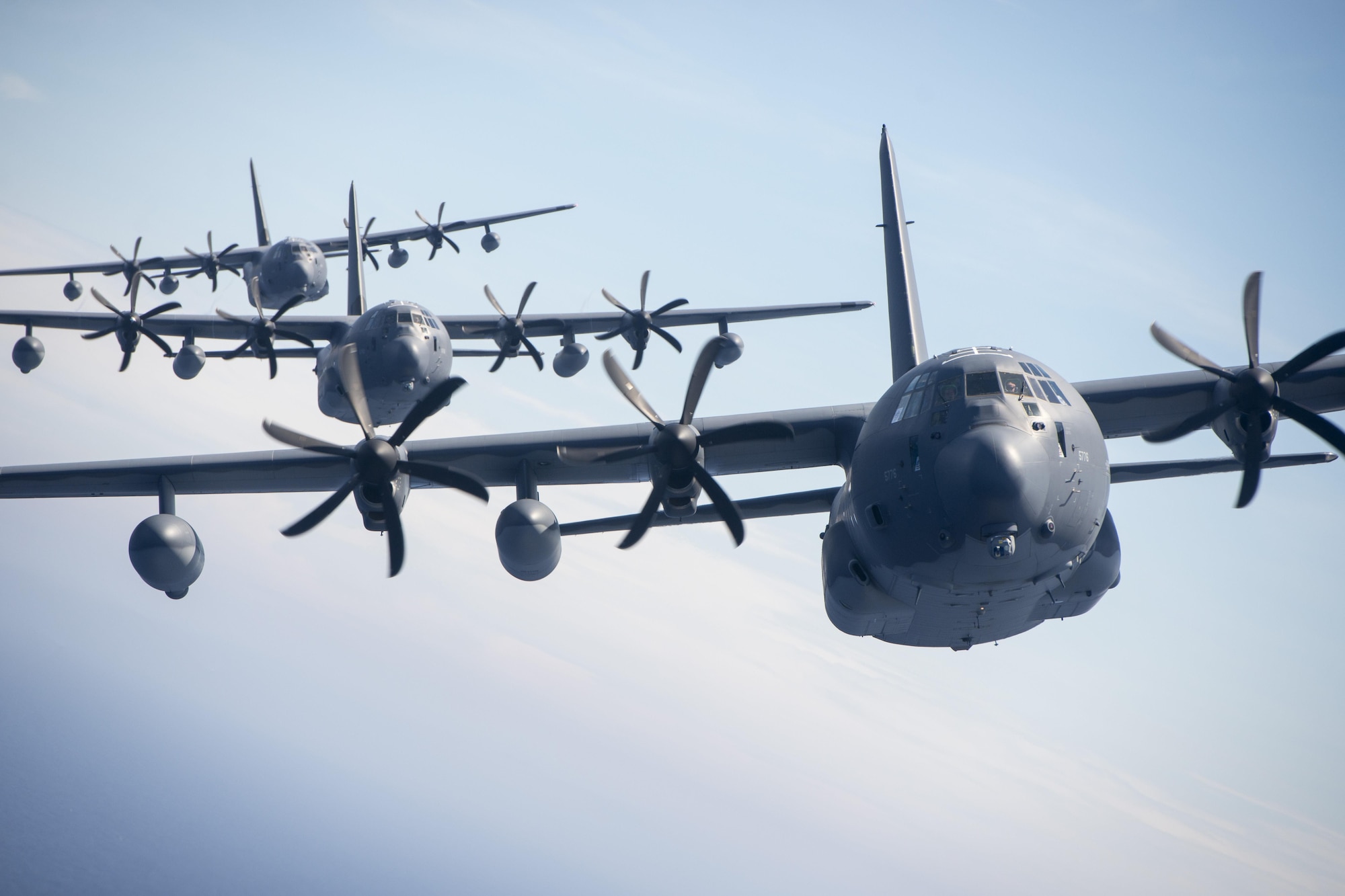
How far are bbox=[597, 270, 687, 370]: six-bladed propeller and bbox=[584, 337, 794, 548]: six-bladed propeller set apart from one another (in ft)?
101

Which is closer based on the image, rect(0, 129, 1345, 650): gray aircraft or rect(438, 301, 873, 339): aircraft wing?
rect(0, 129, 1345, 650): gray aircraft

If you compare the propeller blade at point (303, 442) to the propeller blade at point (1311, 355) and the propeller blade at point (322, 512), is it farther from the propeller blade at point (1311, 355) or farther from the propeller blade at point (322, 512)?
the propeller blade at point (1311, 355)

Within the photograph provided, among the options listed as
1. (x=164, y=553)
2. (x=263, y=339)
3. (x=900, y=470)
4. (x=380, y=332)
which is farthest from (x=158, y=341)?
(x=900, y=470)

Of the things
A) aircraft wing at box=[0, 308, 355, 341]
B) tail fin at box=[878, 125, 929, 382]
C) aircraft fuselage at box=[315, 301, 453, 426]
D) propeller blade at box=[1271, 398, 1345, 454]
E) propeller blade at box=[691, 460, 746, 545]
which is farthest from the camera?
aircraft wing at box=[0, 308, 355, 341]

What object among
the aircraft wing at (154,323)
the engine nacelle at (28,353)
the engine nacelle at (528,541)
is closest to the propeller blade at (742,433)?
the engine nacelle at (528,541)

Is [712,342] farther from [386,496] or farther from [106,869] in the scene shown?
[106,869]

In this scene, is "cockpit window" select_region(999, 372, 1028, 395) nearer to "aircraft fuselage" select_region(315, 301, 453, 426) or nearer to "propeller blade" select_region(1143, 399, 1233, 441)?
"propeller blade" select_region(1143, 399, 1233, 441)

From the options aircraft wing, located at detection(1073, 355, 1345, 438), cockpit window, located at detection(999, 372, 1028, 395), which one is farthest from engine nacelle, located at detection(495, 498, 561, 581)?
aircraft wing, located at detection(1073, 355, 1345, 438)

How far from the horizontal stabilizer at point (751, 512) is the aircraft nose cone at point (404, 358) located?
17.9 m

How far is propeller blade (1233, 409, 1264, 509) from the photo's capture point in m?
18.4

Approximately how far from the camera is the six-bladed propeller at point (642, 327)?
49031 millimetres

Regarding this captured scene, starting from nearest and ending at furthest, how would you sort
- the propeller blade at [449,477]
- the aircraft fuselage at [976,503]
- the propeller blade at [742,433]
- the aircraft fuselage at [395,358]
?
the aircraft fuselage at [976,503] < the propeller blade at [742,433] < the propeller blade at [449,477] < the aircraft fuselage at [395,358]

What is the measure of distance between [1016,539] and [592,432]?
11.0 meters

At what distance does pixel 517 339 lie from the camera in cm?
4619
